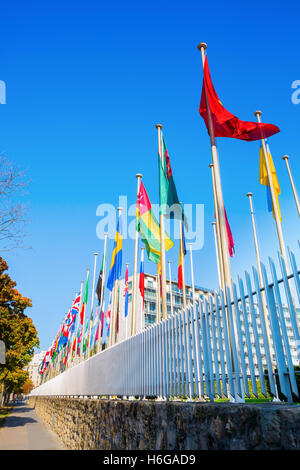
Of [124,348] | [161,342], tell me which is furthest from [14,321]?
[161,342]

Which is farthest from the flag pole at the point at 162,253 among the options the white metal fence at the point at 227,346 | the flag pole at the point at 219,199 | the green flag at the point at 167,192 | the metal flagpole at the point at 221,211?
the flag pole at the point at 219,199

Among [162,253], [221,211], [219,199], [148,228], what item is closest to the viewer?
[221,211]

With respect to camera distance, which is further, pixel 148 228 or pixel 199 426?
pixel 148 228

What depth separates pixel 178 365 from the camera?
17.8 ft

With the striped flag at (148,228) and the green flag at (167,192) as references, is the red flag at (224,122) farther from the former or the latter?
A: the striped flag at (148,228)

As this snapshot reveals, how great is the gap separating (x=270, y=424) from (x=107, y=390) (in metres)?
8.01

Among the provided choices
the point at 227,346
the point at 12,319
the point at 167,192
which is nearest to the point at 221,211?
the point at 227,346

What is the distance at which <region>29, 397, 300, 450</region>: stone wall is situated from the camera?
294 centimetres

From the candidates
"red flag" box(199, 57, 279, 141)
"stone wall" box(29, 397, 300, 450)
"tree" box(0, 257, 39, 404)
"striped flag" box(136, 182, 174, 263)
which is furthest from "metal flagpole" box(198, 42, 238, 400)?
"tree" box(0, 257, 39, 404)

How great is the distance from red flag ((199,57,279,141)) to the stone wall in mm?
6346

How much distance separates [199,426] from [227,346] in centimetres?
100

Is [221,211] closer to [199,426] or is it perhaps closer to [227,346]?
[227,346]

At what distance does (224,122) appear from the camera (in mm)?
8367

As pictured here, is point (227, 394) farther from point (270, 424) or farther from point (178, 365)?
point (270, 424)
